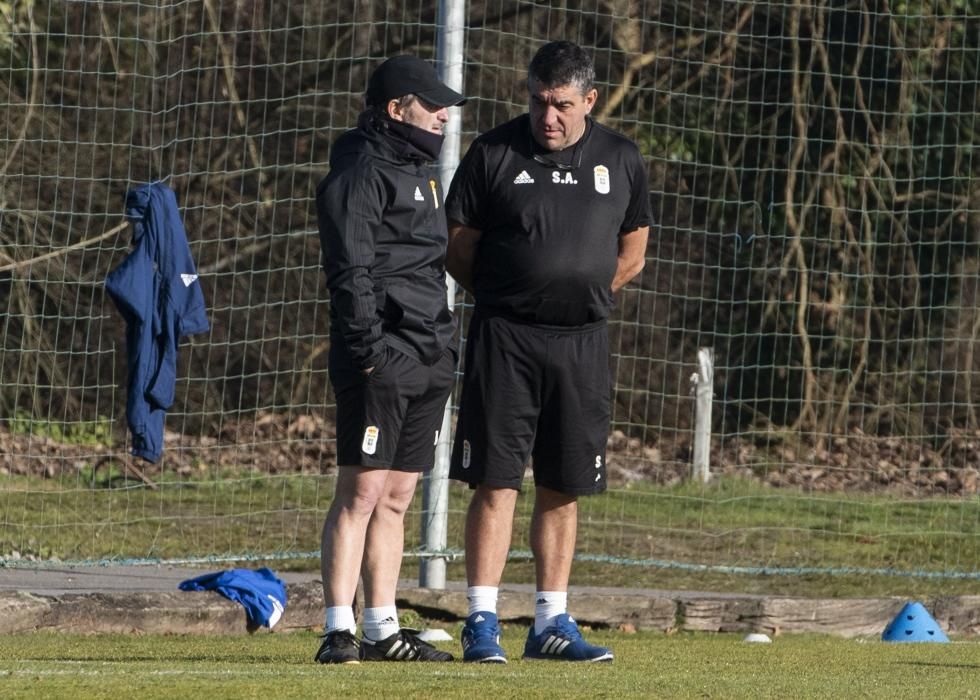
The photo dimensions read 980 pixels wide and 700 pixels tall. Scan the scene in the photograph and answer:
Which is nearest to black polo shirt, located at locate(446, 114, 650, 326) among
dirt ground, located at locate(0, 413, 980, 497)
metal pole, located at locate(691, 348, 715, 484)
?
dirt ground, located at locate(0, 413, 980, 497)

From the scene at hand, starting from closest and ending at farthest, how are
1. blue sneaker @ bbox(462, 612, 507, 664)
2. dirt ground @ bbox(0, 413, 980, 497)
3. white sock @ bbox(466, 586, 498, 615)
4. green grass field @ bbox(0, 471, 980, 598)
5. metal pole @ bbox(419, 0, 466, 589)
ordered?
blue sneaker @ bbox(462, 612, 507, 664) → white sock @ bbox(466, 586, 498, 615) → metal pole @ bbox(419, 0, 466, 589) → green grass field @ bbox(0, 471, 980, 598) → dirt ground @ bbox(0, 413, 980, 497)

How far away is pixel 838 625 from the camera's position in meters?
8.62

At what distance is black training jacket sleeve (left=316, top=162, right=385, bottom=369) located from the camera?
5773mm

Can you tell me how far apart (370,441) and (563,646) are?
3.53 ft

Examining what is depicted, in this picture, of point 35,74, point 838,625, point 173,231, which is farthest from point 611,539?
point 35,74

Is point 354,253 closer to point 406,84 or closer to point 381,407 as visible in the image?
point 381,407

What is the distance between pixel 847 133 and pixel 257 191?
13.5 ft

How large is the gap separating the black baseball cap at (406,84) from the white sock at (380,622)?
5.38ft

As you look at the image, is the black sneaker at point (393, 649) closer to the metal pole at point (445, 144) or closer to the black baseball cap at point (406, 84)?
the black baseball cap at point (406, 84)

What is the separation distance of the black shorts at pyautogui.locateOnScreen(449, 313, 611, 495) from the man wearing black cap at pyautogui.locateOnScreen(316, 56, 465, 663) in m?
0.29

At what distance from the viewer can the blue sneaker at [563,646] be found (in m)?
6.39

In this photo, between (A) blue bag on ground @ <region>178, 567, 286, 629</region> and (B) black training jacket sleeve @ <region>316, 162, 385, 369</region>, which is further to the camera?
(A) blue bag on ground @ <region>178, 567, 286, 629</region>

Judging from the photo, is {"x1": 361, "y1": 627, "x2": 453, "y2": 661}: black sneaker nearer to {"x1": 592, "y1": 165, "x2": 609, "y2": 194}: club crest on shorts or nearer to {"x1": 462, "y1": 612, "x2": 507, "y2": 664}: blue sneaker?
{"x1": 462, "y1": 612, "x2": 507, "y2": 664}: blue sneaker

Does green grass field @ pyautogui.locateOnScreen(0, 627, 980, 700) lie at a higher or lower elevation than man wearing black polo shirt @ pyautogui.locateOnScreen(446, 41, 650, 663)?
lower
